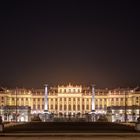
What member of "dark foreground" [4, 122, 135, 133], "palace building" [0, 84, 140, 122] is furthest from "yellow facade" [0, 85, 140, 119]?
"dark foreground" [4, 122, 135, 133]

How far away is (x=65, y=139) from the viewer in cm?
3219

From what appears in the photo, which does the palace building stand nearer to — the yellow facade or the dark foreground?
the yellow facade

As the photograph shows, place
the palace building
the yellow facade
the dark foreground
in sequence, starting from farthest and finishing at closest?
the yellow facade, the palace building, the dark foreground

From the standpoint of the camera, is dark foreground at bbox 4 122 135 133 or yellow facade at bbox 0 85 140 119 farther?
yellow facade at bbox 0 85 140 119

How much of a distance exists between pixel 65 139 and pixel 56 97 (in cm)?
14132

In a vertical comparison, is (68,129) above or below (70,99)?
below

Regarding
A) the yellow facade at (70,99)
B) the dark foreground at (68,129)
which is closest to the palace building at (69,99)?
the yellow facade at (70,99)

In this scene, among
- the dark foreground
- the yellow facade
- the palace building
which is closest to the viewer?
the dark foreground

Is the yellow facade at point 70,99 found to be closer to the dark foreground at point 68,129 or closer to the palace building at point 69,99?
the palace building at point 69,99

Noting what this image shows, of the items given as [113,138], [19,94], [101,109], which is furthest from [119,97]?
[113,138]

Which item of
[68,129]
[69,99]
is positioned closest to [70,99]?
[69,99]

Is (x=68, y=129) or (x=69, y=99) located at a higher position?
(x=69, y=99)

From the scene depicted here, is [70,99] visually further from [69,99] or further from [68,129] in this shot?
[68,129]

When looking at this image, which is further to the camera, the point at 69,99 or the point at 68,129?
the point at 69,99
